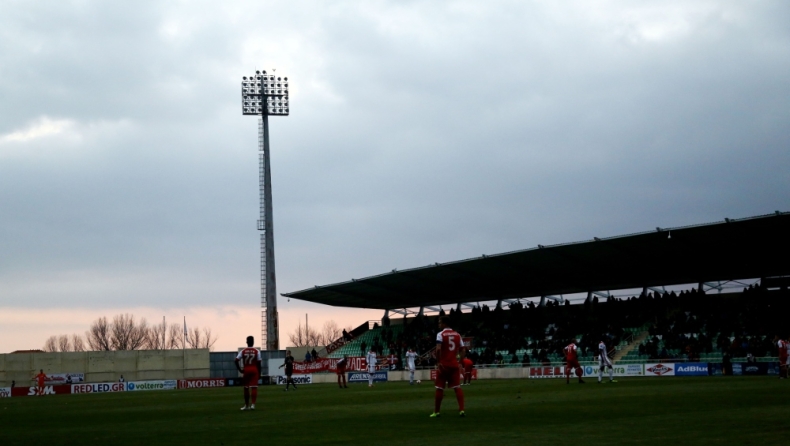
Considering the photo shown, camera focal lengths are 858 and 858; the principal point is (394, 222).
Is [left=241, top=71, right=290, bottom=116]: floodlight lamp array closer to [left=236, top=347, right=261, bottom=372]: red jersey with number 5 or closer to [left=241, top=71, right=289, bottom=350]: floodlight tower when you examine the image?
[left=241, top=71, right=289, bottom=350]: floodlight tower

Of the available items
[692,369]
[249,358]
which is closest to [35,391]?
[249,358]

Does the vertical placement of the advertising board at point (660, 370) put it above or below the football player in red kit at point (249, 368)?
below

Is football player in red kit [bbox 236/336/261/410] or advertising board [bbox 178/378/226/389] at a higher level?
football player in red kit [bbox 236/336/261/410]

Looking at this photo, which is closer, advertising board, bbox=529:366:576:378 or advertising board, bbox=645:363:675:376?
advertising board, bbox=645:363:675:376

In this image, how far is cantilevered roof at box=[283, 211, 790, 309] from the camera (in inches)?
1797

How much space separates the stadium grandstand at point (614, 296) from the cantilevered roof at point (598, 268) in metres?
0.07

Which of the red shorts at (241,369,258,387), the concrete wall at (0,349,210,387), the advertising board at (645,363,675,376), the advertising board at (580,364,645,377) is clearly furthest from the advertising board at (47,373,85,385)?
the red shorts at (241,369,258,387)

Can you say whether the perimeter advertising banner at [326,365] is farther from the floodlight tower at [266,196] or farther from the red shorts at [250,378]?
the red shorts at [250,378]

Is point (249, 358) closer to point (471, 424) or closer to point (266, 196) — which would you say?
point (471, 424)

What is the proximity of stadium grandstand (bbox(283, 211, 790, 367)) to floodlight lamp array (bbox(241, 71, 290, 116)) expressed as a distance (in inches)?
685

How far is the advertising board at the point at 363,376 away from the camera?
5341 cm

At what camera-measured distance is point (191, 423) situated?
17031 millimetres

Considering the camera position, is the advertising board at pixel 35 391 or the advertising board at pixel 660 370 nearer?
the advertising board at pixel 660 370

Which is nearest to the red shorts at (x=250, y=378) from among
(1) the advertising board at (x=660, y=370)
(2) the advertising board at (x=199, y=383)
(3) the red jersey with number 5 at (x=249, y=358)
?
(3) the red jersey with number 5 at (x=249, y=358)
